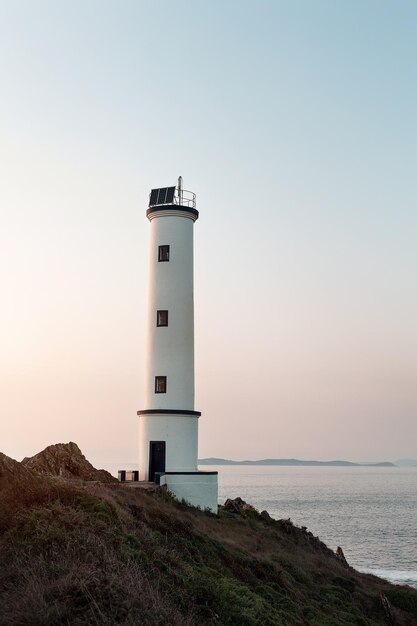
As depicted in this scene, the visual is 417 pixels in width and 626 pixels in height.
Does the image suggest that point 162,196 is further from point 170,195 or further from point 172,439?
point 172,439

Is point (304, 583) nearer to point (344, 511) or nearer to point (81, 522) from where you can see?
point (81, 522)

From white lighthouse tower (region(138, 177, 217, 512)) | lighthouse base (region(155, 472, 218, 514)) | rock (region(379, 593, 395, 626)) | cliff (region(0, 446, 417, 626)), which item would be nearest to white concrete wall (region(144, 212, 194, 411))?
white lighthouse tower (region(138, 177, 217, 512))

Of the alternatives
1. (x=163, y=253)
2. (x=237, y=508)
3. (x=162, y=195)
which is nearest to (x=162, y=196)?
(x=162, y=195)

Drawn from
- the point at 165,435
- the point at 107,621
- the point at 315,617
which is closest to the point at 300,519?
the point at 165,435

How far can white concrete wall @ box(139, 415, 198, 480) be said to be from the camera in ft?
96.9

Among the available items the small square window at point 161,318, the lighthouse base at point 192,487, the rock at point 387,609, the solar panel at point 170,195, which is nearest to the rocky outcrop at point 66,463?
the lighthouse base at point 192,487

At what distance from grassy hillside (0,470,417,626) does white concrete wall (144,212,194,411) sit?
628 centimetres

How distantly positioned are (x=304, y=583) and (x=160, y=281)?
50.9 ft

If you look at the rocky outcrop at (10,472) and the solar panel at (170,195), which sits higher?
the solar panel at (170,195)

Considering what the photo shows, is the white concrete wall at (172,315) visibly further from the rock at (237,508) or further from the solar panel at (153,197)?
the rock at (237,508)

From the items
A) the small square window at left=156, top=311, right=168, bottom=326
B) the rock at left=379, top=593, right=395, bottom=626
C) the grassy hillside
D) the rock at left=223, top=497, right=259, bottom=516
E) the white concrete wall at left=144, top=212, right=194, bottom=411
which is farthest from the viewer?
the rock at left=223, top=497, right=259, bottom=516

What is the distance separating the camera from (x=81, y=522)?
1327 cm

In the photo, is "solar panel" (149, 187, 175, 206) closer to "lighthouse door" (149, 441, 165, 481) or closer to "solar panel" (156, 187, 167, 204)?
"solar panel" (156, 187, 167, 204)

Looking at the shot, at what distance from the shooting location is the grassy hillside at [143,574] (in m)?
9.40
